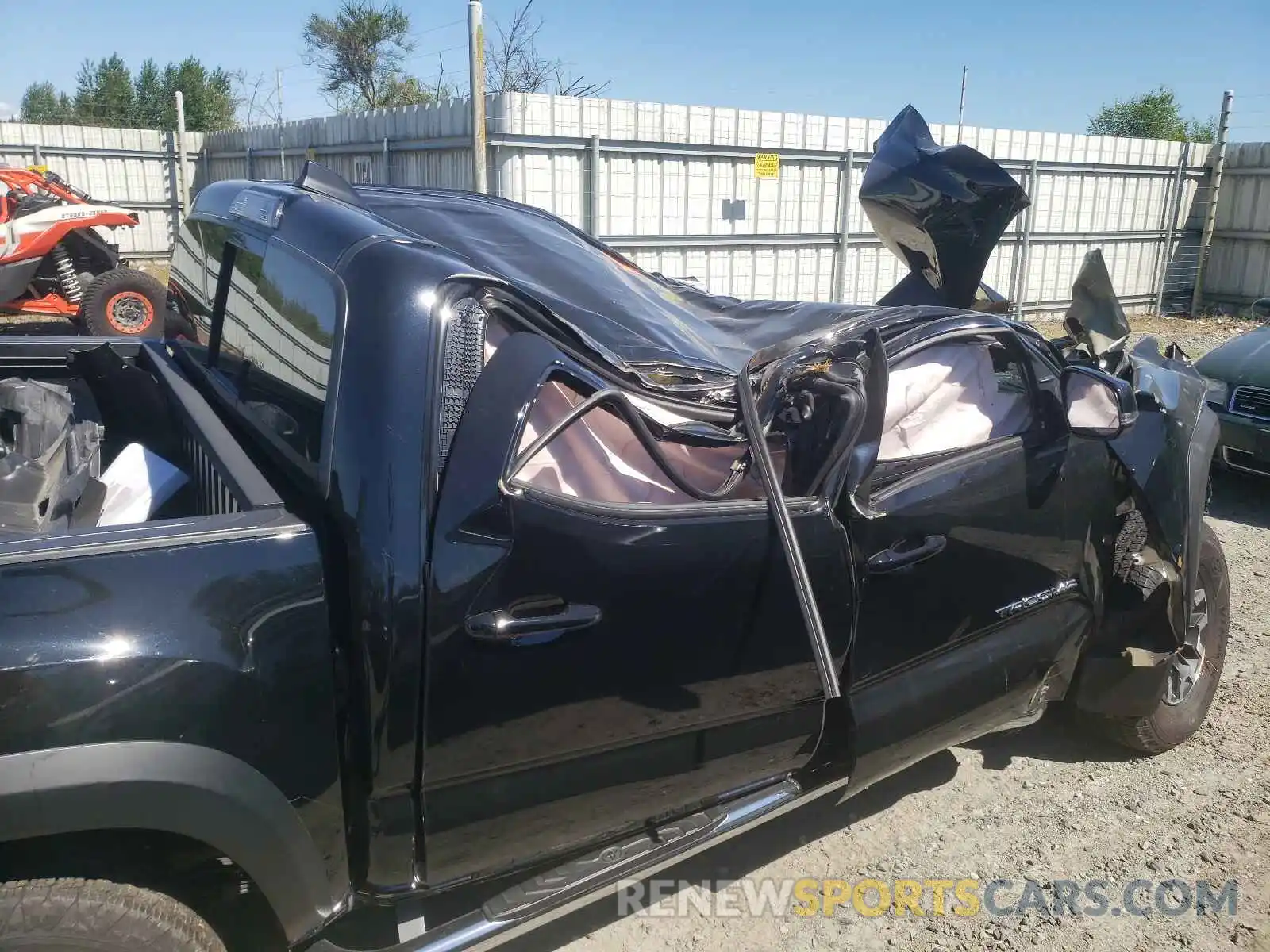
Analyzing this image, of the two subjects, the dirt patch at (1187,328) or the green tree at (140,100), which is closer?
the dirt patch at (1187,328)

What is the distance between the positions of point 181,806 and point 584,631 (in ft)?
2.58

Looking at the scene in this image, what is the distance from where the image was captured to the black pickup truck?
5.56 ft

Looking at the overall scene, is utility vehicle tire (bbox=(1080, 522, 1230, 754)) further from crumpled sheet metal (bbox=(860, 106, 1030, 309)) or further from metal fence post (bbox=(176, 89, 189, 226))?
metal fence post (bbox=(176, 89, 189, 226))

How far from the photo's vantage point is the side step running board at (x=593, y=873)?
202cm

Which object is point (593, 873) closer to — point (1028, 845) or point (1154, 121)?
point (1028, 845)

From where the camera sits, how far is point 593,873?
2.20 metres

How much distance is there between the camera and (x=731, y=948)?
265 cm

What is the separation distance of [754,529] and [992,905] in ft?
4.87

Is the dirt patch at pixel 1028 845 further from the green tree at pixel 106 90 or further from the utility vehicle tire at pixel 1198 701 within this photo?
the green tree at pixel 106 90

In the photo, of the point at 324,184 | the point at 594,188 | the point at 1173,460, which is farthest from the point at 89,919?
the point at 594,188

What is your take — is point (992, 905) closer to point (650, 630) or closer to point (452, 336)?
point (650, 630)

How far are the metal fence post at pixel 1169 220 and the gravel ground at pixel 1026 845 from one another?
13.4 meters

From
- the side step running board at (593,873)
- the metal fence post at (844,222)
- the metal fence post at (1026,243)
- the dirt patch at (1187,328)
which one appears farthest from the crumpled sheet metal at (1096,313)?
the metal fence post at (1026,243)

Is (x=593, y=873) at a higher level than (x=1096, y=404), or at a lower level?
lower
